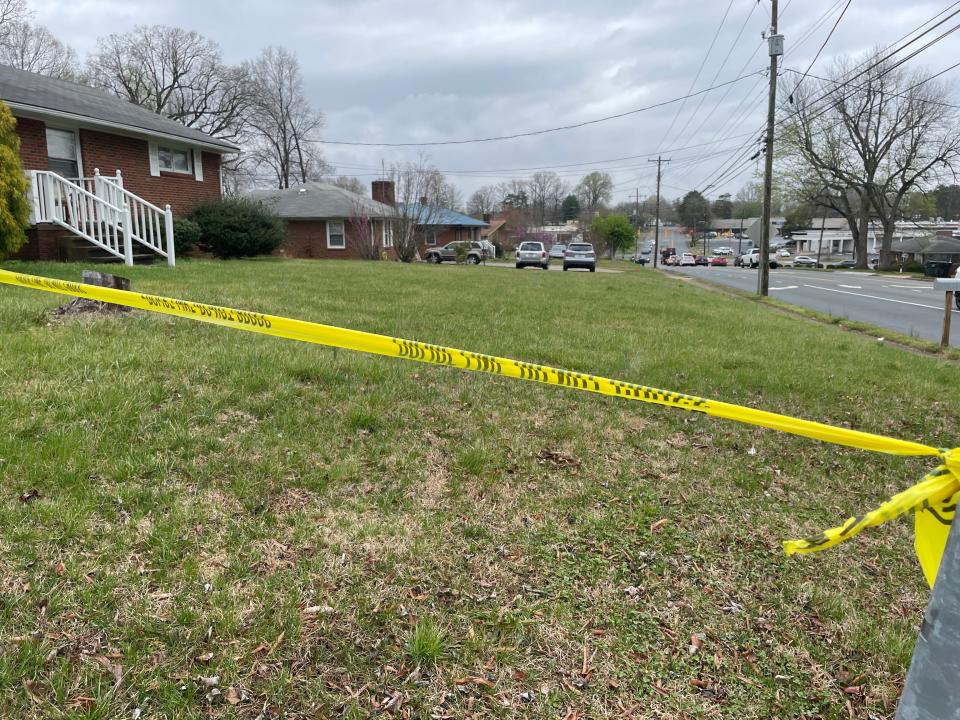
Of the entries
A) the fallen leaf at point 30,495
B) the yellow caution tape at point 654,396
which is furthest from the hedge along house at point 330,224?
the fallen leaf at point 30,495

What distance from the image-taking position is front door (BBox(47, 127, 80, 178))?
49.1ft

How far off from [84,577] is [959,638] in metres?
2.87

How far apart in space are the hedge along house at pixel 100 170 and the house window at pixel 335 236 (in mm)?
13737

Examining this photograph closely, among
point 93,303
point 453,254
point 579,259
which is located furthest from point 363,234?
point 93,303

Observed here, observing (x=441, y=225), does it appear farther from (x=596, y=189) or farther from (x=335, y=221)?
(x=596, y=189)

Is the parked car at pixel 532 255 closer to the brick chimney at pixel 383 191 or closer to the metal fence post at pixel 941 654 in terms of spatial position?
the brick chimney at pixel 383 191

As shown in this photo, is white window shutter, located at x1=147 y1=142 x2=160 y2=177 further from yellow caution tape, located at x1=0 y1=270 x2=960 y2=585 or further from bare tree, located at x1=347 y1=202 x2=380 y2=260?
yellow caution tape, located at x1=0 y1=270 x2=960 y2=585

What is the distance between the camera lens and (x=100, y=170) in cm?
1603

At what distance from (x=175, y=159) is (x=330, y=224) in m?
15.4

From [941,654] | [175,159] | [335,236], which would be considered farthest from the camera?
[335,236]

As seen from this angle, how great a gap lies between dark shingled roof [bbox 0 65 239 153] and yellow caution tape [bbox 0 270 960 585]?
12901 millimetres

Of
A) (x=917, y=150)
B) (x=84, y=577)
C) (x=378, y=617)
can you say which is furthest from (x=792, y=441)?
(x=917, y=150)

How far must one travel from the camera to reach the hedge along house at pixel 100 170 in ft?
41.6

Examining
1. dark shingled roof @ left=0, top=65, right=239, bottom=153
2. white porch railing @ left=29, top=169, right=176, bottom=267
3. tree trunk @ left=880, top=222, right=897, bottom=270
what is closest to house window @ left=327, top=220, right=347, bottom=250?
dark shingled roof @ left=0, top=65, right=239, bottom=153
